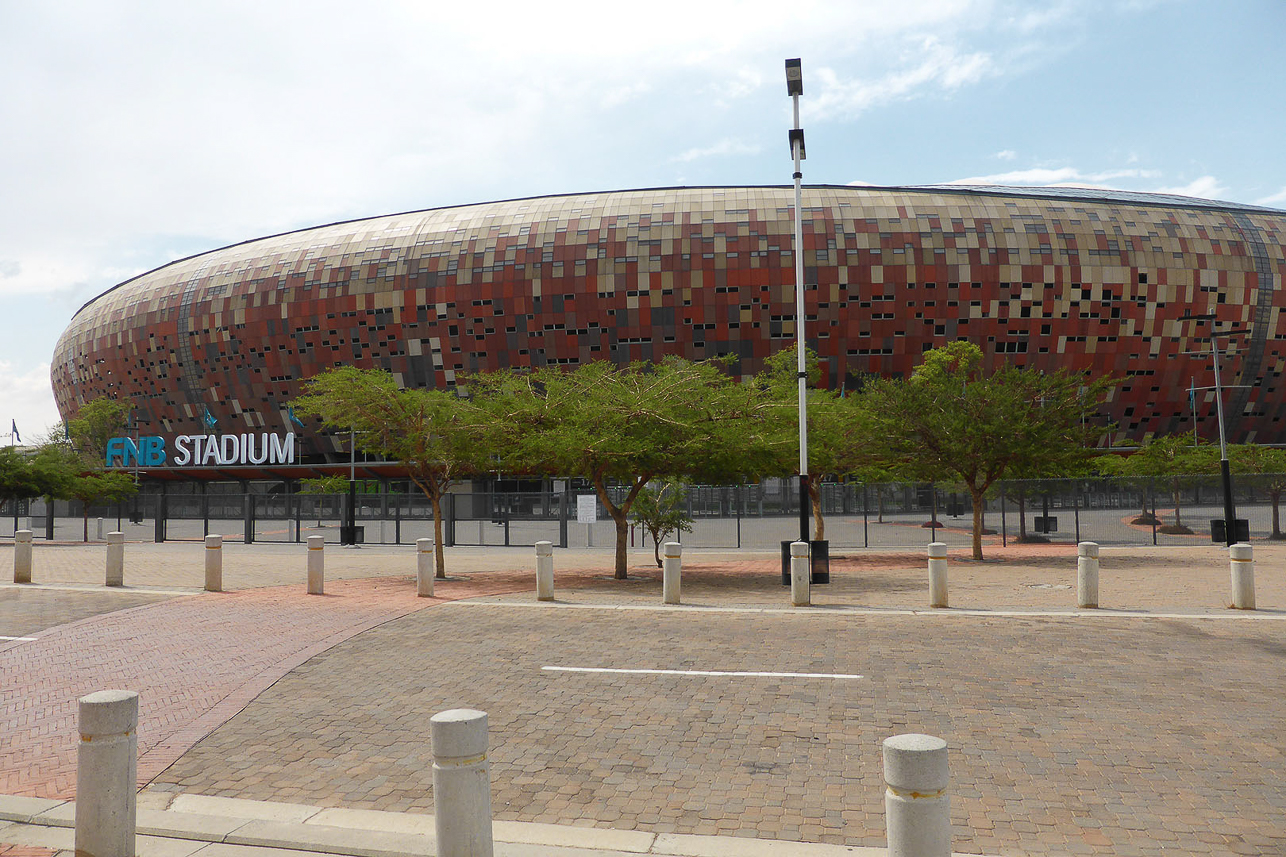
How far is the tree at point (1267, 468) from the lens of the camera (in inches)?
1116

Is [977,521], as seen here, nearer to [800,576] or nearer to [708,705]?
[800,576]

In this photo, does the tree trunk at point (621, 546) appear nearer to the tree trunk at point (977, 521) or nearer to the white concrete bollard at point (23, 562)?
the tree trunk at point (977, 521)

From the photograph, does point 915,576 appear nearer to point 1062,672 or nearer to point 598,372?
point 598,372

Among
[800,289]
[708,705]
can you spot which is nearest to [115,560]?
[708,705]

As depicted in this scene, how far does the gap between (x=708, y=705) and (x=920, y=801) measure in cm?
393

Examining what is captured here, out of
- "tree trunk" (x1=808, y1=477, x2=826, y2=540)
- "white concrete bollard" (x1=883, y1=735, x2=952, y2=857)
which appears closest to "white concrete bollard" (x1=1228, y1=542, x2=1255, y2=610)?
"white concrete bollard" (x1=883, y1=735, x2=952, y2=857)

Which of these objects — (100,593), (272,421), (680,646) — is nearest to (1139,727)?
(680,646)

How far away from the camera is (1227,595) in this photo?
14.2 meters

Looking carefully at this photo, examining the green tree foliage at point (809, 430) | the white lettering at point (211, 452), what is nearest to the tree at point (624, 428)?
the green tree foliage at point (809, 430)

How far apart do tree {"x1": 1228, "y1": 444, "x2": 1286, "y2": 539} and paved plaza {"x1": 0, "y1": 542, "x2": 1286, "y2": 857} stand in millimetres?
16973

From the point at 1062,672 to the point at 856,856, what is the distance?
199 inches

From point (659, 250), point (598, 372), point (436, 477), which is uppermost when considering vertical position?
point (659, 250)

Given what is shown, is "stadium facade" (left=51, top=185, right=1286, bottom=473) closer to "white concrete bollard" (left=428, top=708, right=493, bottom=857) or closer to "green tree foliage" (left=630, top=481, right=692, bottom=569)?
"green tree foliage" (left=630, top=481, right=692, bottom=569)

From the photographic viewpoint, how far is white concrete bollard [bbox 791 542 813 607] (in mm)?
13391
